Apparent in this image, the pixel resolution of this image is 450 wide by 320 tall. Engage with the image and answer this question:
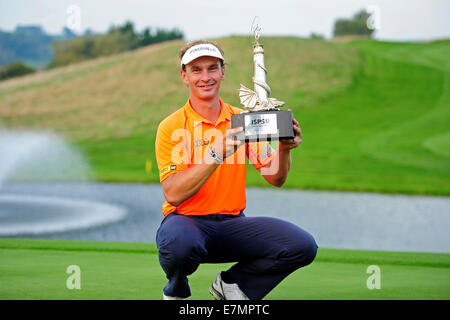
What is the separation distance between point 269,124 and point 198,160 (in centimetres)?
55

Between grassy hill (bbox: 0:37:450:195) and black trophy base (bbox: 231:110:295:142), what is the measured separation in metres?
16.2

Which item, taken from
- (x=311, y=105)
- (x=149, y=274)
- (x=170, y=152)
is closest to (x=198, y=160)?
(x=170, y=152)

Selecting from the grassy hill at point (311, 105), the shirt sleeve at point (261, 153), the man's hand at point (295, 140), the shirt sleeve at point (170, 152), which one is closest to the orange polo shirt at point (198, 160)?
the shirt sleeve at point (170, 152)

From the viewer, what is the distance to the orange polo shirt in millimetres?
3975

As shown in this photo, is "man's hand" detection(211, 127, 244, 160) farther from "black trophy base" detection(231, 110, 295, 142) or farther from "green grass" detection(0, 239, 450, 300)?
"green grass" detection(0, 239, 450, 300)

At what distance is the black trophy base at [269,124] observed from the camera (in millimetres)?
3746

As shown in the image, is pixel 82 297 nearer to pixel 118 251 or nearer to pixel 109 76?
pixel 118 251

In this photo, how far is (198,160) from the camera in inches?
159

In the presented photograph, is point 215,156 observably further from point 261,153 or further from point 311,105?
point 311,105

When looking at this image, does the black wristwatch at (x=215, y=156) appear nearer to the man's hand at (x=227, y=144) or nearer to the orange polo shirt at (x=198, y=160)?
the man's hand at (x=227, y=144)

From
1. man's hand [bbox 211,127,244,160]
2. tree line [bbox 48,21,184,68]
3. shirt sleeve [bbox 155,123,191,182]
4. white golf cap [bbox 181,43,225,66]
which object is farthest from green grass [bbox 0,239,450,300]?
tree line [bbox 48,21,184,68]

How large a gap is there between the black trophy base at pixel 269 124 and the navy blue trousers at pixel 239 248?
633mm

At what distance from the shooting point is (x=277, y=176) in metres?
4.19
